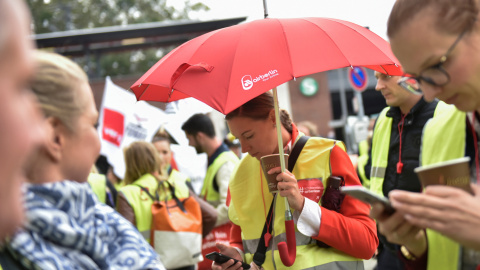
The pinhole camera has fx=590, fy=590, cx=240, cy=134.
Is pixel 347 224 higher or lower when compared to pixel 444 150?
lower

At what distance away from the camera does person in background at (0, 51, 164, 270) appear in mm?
1679

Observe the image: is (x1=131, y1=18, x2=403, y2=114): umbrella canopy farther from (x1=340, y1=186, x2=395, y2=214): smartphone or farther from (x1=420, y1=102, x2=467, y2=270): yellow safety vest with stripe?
(x1=340, y1=186, x2=395, y2=214): smartphone

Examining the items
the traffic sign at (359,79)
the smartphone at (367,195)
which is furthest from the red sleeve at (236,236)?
the traffic sign at (359,79)

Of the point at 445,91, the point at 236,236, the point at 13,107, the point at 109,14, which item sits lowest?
the point at 109,14

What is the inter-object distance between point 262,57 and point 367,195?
4.71 feet

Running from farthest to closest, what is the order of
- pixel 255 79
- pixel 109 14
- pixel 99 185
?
pixel 109 14 → pixel 99 185 → pixel 255 79

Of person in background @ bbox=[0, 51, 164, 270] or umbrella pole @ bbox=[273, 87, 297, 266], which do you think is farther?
umbrella pole @ bbox=[273, 87, 297, 266]

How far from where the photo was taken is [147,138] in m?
7.96

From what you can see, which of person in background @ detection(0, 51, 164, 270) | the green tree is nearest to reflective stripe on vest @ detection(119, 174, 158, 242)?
person in background @ detection(0, 51, 164, 270)

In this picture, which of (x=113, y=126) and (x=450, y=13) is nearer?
(x=450, y=13)

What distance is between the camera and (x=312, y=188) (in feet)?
10.7

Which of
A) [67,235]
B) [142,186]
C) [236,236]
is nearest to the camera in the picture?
[67,235]

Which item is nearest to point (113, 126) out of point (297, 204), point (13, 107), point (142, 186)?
point (142, 186)

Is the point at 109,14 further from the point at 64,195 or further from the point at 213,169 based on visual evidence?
the point at 64,195
